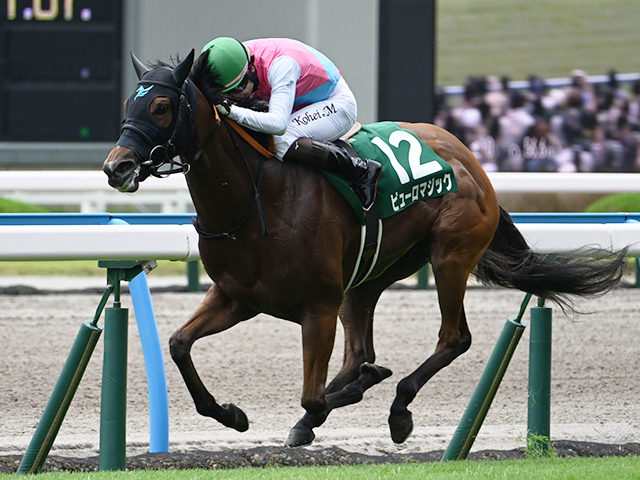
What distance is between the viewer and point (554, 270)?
3963 millimetres

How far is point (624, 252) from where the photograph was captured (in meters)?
3.89

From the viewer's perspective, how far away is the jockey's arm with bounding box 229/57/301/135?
318 cm

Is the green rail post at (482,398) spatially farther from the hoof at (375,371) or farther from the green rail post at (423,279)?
the green rail post at (423,279)

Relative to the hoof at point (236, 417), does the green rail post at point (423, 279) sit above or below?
below

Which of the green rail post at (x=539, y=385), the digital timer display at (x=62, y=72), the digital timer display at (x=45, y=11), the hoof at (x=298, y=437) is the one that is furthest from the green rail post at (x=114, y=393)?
the digital timer display at (x=45, y=11)

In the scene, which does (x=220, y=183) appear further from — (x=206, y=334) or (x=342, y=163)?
(x=206, y=334)

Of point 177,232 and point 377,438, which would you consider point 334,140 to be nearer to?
point 177,232

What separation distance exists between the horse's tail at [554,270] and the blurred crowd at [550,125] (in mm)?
6693

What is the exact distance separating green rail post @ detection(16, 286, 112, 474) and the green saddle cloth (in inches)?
38.4

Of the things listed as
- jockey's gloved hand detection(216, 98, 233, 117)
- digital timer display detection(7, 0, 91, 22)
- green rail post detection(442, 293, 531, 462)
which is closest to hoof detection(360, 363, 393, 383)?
green rail post detection(442, 293, 531, 462)

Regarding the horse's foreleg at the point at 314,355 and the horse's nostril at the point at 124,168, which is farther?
the horse's foreleg at the point at 314,355

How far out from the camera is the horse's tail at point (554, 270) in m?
3.95

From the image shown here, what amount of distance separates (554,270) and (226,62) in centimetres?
157

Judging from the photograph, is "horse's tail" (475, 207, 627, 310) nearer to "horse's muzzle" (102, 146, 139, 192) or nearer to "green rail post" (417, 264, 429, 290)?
"horse's muzzle" (102, 146, 139, 192)
